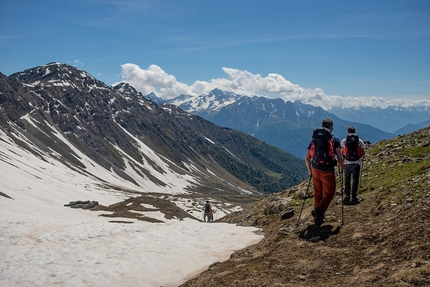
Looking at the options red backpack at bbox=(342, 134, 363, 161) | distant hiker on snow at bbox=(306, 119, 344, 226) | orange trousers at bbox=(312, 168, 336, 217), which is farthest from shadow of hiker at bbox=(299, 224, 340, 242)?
red backpack at bbox=(342, 134, 363, 161)

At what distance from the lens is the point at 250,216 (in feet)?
80.9

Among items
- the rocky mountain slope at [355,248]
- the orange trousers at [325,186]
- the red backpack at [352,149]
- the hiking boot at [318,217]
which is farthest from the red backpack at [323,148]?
the red backpack at [352,149]

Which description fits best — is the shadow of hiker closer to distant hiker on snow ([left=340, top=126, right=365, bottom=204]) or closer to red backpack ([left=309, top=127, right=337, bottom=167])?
red backpack ([left=309, top=127, right=337, bottom=167])

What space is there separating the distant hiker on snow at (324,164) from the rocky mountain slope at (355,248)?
982 millimetres

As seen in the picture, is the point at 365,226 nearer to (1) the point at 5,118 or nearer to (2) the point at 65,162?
(2) the point at 65,162

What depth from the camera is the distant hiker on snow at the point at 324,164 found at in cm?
1450

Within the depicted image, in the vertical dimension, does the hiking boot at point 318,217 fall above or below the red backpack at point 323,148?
below

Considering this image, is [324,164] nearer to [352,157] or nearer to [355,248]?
[355,248]

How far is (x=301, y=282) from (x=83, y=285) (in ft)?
28.7

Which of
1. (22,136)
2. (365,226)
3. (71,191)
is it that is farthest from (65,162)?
(365,226)

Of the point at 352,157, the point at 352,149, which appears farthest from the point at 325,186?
the point at 352,149

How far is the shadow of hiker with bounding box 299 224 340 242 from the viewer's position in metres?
13.7

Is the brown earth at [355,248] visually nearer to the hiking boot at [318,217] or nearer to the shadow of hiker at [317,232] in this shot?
the shadow of hiker at [317,232]

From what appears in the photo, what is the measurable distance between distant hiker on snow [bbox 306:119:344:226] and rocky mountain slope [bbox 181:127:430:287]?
3.22 feet
